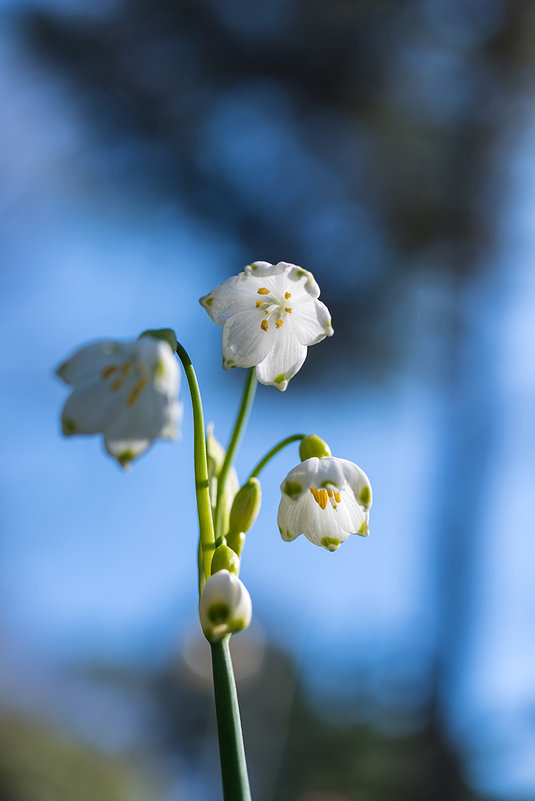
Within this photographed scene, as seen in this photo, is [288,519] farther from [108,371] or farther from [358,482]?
[108,371]

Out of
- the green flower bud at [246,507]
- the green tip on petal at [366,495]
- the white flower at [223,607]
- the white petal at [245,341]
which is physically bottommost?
the white flower at [223,607]

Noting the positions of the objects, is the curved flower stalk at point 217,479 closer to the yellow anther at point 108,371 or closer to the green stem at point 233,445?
the green stem at point 233,445

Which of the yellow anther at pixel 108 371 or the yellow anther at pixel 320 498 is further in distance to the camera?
the yellow anther at pixel 320 498

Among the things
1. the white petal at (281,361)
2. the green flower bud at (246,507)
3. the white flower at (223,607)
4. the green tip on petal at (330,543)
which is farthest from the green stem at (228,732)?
the white petal at (281,361)

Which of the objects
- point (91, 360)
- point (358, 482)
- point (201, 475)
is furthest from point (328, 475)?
point (91, 360)

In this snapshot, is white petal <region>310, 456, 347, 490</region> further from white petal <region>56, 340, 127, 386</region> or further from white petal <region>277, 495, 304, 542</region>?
white petal <region>56, 340, 127, 386</region>

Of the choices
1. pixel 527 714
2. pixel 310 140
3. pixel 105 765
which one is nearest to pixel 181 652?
pixel 105 765

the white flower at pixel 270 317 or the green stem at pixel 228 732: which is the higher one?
the white flower at pixel 270 317
